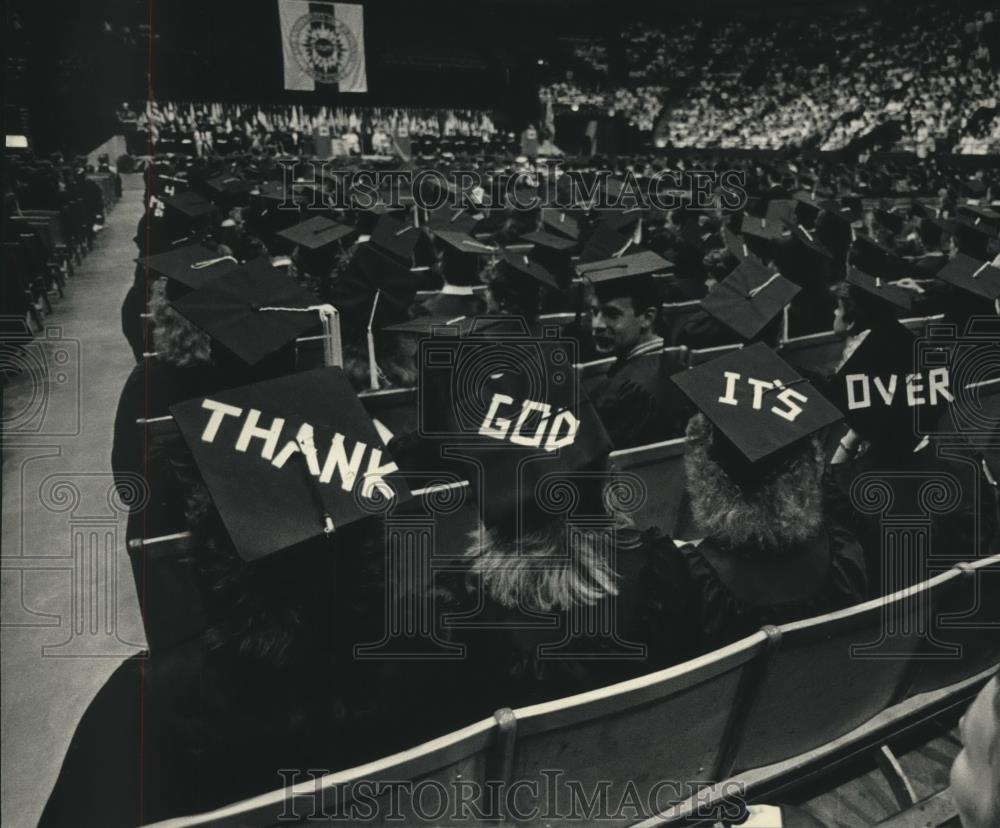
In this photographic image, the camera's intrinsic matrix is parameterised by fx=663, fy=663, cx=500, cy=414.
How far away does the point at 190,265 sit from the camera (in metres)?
3.70

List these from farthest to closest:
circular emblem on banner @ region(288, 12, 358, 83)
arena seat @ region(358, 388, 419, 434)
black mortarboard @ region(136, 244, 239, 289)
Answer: circular emblem on banner @ region(288, 12, 358, 83) → black mortarboard @ region(136, 244, 239, 289) → arena seat @ region(358, 388, 419, 434)

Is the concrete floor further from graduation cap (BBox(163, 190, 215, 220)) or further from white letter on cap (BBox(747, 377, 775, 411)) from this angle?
white letter on cap (BBox(747, 377, 775, 411))

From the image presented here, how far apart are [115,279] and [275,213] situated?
3113mm

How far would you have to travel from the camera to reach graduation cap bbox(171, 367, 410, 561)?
62.9 inches

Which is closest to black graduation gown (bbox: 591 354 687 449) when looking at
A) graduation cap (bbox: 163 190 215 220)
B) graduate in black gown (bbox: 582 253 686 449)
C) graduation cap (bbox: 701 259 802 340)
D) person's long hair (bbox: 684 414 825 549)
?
graduate in black gown (bbox: 582 253 686 449)

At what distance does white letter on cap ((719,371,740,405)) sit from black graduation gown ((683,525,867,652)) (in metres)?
0.47

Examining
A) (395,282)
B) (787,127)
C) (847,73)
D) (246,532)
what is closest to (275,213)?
(395,282)

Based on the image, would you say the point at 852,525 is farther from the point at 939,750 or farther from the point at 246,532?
the point at 246,532

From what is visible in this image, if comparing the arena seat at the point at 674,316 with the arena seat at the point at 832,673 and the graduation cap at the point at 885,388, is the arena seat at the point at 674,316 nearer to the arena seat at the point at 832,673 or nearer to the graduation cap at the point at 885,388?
the graduation cap at the point at 885,388

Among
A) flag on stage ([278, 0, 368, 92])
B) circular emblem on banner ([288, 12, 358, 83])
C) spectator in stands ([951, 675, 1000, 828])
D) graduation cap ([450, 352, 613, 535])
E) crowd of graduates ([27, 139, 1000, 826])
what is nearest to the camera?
spectator in stands ([951, 675, 1000, 828])

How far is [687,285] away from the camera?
19.0 ft

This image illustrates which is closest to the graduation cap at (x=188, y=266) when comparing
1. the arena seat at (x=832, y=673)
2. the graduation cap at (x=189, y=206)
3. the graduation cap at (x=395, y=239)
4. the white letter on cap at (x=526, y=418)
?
the graduation cap at (x=395, y=239)

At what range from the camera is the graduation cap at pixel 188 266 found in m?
3.58

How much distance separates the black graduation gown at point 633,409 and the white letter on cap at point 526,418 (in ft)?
4.10
